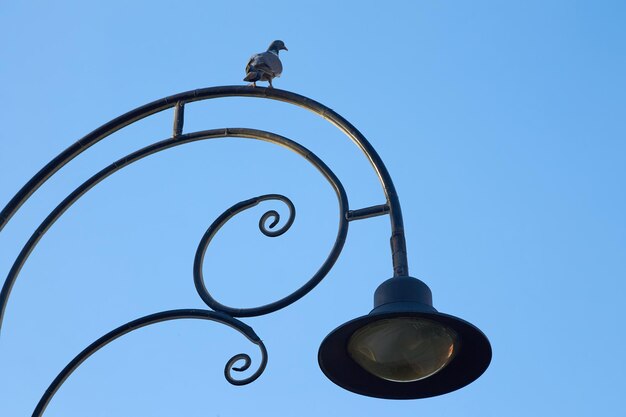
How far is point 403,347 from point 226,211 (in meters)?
1.17

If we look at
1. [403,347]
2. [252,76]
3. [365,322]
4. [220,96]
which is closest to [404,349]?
[403,347]

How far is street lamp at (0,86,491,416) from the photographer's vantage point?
4.37 meters

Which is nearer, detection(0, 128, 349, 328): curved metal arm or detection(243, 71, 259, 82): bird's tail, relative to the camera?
detection(0, 128, 349, 328): curved metal arm

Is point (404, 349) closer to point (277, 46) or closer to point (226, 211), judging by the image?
point (226, 211)

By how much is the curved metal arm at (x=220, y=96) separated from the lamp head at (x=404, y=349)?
31 centimetres

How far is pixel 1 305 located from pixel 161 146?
3.54 ft

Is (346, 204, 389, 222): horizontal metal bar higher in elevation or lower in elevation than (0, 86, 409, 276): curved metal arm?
lower

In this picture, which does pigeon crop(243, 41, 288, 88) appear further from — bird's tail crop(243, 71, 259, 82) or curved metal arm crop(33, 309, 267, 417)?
curved metal arm crop(33, 309, 267, 417)

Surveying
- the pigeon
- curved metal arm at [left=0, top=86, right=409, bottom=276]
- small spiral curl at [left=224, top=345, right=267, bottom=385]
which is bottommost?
small spiral curl at [left=224, top=345, right=267, bottom=385]

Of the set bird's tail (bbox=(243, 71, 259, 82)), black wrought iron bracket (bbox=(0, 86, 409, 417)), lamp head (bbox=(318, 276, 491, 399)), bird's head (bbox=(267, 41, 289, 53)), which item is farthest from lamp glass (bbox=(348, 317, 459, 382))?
bird's head (bbox=(267, 41, 289, 53))

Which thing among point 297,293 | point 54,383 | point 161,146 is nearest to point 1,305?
point 54,383

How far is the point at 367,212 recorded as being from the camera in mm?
4797

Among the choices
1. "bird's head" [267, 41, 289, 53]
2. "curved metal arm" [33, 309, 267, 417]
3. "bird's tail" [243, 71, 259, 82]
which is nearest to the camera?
"curved metal arm" [33, 309, 267, 417]

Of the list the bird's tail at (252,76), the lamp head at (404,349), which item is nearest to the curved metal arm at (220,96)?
the lamp head at (404,349)
